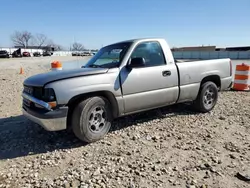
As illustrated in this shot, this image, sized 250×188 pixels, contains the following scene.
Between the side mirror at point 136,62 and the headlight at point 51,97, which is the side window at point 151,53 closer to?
the side mirror at point 136,62

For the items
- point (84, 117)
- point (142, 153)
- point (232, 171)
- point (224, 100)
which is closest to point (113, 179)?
point (142, 153)

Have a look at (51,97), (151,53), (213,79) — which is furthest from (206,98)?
(51,97)

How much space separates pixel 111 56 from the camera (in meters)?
4.87

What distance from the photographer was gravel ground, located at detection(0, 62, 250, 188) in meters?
3.04

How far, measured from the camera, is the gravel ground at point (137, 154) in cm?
304

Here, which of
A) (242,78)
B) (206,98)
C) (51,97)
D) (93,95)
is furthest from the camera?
(242,78)

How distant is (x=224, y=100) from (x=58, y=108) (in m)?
5.63

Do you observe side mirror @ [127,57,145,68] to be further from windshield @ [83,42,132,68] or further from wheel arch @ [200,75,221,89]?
wheel arch @ [200,75,221,89]

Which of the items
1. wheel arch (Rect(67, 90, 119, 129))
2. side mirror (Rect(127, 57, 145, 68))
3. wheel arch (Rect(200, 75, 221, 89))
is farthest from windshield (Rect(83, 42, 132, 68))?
wheel arch (Rect(200, 75, 221, 89))

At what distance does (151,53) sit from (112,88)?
1360 millimetres

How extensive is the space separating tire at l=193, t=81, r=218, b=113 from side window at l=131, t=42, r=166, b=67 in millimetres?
1468

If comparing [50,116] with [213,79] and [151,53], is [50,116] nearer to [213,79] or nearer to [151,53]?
[151,53]

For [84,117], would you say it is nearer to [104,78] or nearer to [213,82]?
[104,78]

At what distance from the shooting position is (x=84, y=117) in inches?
153
